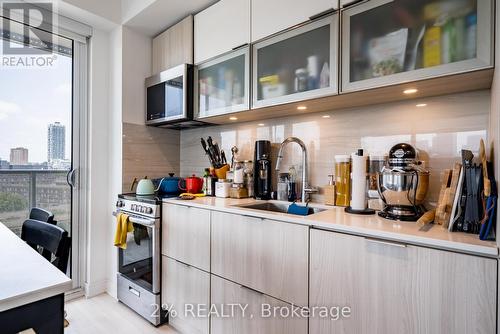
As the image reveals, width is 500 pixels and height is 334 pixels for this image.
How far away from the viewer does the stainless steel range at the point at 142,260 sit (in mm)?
2035

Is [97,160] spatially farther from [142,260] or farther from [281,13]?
[281,13]

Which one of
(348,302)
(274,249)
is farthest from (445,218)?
(274,249)

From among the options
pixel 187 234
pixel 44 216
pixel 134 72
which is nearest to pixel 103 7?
pixel 134 72

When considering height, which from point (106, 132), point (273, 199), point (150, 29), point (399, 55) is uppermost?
point (150, 29)

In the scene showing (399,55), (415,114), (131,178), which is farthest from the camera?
(131,178)

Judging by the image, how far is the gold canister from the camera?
66.7 inches

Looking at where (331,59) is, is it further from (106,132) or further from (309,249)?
(106,132)

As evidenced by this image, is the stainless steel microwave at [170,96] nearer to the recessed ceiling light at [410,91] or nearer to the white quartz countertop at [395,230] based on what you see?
the white quartz countertop at [395,230]

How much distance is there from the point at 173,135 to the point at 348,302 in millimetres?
2271

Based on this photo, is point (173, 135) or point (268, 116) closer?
point (268, 116)

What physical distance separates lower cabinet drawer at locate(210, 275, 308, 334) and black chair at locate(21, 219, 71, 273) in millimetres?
861

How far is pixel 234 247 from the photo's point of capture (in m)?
1.58

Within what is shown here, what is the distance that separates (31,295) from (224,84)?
Result: 166 centimetres

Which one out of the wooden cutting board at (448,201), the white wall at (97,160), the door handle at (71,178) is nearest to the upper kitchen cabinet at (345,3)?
the wooden cutting board at (448,201)
